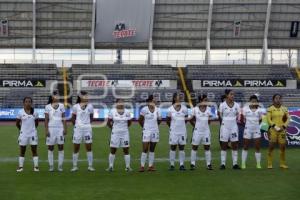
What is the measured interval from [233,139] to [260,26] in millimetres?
31553

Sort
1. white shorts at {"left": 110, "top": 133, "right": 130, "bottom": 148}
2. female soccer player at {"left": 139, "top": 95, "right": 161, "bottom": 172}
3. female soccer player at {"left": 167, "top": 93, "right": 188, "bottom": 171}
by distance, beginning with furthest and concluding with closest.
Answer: female soccer player at {"left": 167, "top": 93, "right": 188, "bottom": 171}
female soccer player at {"left": 139, "top": 95, "right": 161, "bottom": 172}
white shorts at {"left": 110, "top": 133, "right": 130, "bottom": 148}

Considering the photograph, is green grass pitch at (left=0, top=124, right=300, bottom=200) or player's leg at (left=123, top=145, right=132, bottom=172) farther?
player's leg at (left=123, top=145, right=132, bottom=172)

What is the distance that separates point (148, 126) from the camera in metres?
15.9

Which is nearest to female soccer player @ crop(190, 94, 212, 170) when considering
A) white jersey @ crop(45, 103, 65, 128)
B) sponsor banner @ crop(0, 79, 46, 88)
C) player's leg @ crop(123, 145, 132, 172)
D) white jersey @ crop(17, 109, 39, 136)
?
player's leg @ crop(123, 145, 132, 172)

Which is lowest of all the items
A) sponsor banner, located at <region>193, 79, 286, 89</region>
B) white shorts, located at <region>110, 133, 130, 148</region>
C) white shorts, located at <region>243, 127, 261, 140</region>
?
white shorts, located at <region>110, 133, 130, 148</region>

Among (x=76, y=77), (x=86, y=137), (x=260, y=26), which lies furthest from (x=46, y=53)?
(x=86, y=137)

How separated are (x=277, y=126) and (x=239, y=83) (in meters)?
31.1

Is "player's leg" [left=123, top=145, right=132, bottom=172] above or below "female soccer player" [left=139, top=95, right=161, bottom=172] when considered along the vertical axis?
below

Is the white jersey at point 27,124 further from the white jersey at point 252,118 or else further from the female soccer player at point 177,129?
the white jersey at point 252,118

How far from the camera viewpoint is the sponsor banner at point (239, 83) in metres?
46.8

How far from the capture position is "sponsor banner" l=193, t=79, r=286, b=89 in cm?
4678

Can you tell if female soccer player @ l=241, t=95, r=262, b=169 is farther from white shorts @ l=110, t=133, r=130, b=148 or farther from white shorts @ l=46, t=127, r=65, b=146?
white shorts @ l=46, t=127, r=65, b=146

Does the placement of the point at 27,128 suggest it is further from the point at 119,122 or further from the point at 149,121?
the point at 149,121

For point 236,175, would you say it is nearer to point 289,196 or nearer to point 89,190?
point 289,196
